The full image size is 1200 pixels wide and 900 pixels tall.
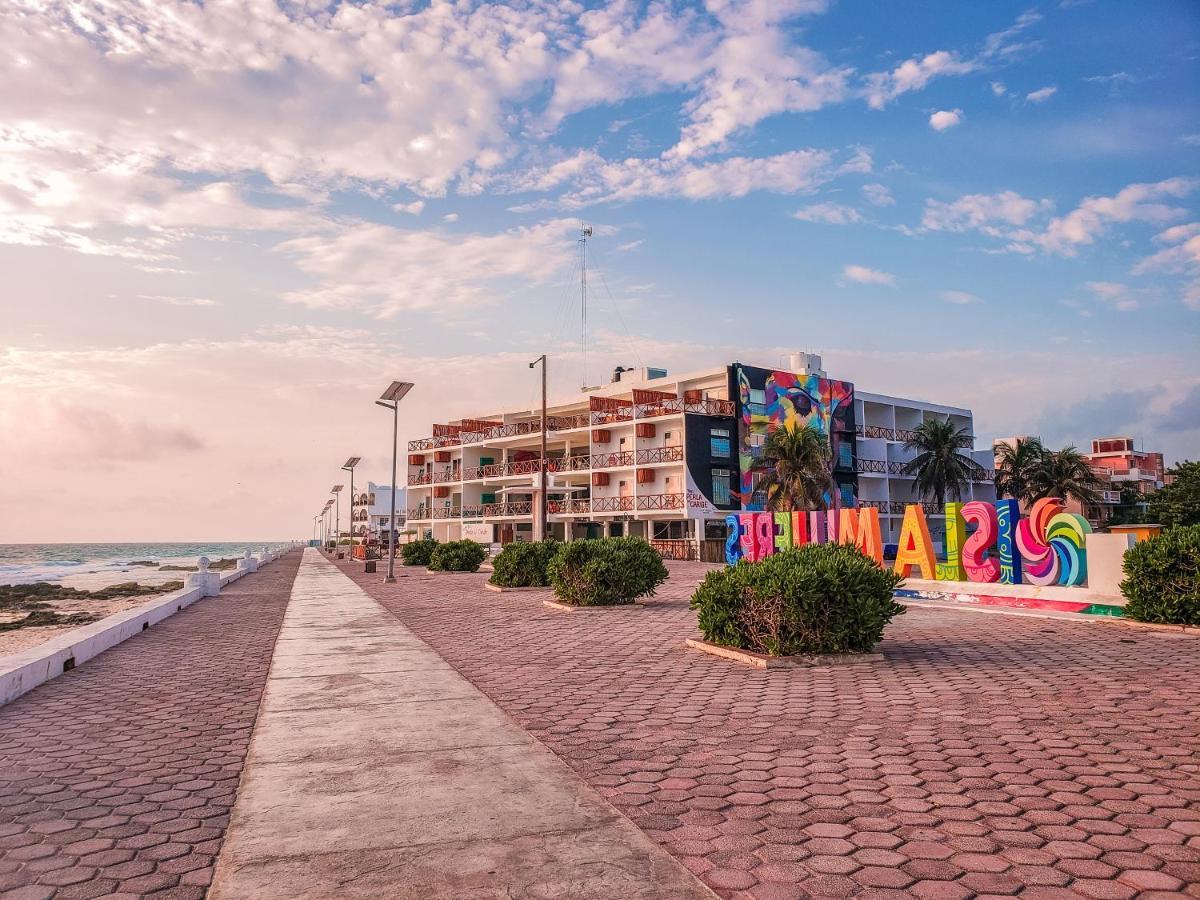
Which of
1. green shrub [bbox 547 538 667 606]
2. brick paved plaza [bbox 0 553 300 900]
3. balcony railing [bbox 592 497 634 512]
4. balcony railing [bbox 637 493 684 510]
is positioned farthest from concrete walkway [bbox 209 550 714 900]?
balcony railing [bbox 592 497 634 512]

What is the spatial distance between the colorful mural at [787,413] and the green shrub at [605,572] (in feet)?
113

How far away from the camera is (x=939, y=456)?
57.9 metres

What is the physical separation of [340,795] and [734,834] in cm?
220

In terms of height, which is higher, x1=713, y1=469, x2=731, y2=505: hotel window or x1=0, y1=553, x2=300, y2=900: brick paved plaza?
x1=713, y1=469, x2=731, y2=505: hotel window

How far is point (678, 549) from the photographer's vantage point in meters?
46.2

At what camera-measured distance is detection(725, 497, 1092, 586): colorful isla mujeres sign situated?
49.6 ft

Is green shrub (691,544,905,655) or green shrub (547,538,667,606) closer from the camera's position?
green shrub (691,544,905,655)

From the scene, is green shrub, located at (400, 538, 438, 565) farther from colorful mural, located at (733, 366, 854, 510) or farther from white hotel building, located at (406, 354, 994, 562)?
colorful mural, located at (733, 366, 854, 510)

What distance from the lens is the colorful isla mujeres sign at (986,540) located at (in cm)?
1513

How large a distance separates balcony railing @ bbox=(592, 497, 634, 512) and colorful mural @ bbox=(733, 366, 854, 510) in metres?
6.91

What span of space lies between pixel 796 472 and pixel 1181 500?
22.9 metres

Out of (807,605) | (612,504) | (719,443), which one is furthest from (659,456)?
(807,605)

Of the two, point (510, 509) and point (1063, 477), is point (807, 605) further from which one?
point (1063, 477)

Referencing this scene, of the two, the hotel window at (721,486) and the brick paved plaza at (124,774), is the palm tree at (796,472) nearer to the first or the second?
the hotel window at (721,486)
